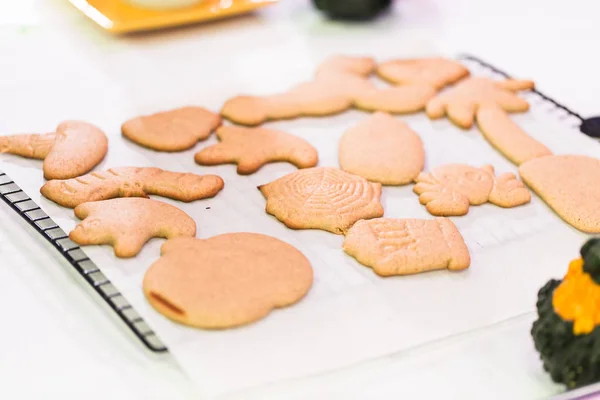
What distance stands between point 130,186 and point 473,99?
0.66 m

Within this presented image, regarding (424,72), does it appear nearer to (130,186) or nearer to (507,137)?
(507,137)

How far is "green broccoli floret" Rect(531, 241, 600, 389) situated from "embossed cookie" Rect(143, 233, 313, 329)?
28cm

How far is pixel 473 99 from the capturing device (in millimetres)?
1353

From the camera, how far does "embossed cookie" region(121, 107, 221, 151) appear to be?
1.19 metres

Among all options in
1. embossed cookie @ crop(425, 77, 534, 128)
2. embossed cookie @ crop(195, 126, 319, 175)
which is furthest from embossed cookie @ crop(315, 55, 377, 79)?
embossed cookie @ crop(195, 126, 319, 175)

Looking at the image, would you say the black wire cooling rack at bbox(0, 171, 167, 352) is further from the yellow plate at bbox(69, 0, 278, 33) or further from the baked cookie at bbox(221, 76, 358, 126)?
the yellow plate at bbox(69, 0, 278, 33)

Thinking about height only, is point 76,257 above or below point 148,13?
below

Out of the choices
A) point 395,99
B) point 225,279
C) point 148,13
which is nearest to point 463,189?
point 395,99

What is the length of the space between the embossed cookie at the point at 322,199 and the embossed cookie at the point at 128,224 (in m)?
0.13

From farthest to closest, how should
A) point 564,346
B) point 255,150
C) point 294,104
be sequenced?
point 294,104, point 255,150, point 564,346

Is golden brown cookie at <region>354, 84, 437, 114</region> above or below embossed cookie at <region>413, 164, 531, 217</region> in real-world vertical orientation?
above

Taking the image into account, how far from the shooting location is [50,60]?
148 cm

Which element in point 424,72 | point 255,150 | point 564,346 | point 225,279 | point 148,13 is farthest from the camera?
point 148,13

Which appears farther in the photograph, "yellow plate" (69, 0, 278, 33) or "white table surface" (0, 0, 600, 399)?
"yellow plate" (69, 0, 278, 33)
